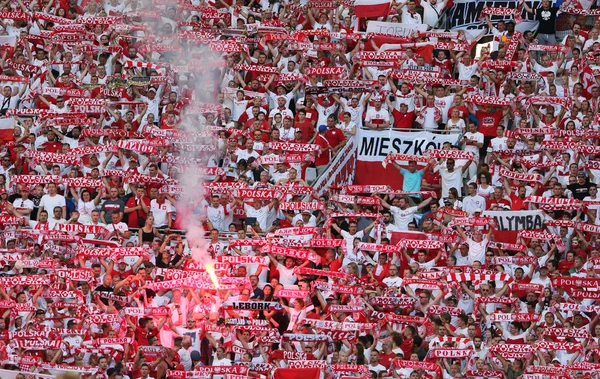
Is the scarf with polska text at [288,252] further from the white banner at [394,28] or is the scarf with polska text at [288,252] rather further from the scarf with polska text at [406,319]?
the white banner at [394,28]

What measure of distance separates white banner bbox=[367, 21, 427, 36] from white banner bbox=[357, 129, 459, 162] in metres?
2.68

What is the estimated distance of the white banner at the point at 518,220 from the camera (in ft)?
83.7

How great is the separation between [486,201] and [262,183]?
3644 millimetres

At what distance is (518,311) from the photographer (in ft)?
77.3

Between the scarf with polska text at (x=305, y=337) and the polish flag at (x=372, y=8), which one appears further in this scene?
the polish flag at (x=372, y=8)

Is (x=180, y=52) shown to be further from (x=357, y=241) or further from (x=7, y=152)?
(x=357, y=241)

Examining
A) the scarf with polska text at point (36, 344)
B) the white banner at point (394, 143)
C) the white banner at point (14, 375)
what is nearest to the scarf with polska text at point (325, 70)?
the white banner at point (394, 143)

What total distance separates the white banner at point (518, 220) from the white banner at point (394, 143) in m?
1.99

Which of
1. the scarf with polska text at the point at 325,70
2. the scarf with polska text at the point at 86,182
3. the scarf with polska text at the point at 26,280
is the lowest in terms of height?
the scarf with polska text at the point at 26,280

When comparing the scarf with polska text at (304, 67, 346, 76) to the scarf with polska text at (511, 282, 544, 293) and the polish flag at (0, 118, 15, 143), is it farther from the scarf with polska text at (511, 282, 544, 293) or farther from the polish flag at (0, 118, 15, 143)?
the scarf with polska text at (511, 282, 544, 293)

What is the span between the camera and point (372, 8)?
2945 cm

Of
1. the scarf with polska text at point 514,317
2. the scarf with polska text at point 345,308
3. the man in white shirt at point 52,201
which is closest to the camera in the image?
the scarf with polska text at point 345,308

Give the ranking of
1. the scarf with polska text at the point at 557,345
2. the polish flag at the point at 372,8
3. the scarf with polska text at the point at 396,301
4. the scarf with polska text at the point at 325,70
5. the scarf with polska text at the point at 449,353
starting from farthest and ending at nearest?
the polish flag at the point at 372,8 → the scarf with polska text at the point at 325,70 → the scarf with polska text at the point at 396,301 → the scarf with polska text at the point at 557,345 → the scarf with polska text at the point at 449,353

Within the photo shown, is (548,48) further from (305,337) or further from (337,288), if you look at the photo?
(305,337)
